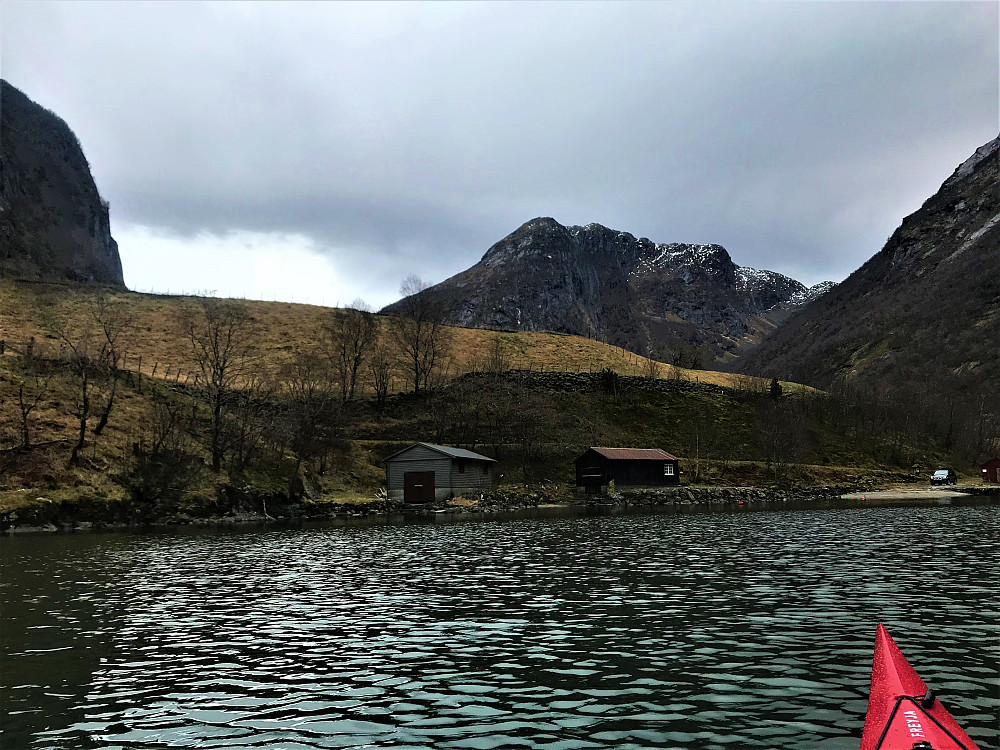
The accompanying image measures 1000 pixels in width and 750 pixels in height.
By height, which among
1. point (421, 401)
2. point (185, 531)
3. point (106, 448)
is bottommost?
point (185, 531)

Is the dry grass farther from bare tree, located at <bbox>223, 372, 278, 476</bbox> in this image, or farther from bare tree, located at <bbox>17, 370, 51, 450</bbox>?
bare tree, located at <bbox>17, 370, 51, 450</bbox>

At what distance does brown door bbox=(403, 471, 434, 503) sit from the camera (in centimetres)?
8069

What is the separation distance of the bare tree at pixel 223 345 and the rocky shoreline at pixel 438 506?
10608 millimetres

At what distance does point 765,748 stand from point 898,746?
1907 mm

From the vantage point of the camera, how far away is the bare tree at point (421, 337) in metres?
126

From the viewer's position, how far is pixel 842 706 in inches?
490

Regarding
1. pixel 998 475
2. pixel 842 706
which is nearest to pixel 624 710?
pixel 842 706

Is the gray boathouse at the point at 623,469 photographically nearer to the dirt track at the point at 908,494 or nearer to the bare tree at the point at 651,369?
the dirt track at the point at 908,494

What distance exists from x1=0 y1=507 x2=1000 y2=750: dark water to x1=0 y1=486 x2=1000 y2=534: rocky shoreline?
22.3m

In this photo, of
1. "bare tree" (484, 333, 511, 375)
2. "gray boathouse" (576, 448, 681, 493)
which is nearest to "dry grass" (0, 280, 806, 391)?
"bare tree" (484, 333, 511, 375)

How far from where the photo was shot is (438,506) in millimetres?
75062

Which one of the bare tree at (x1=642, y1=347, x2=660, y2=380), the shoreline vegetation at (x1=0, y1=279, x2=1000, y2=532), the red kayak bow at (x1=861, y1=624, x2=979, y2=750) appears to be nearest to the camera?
the red kayak bow at (x1=861, y1=624, x2=979, y2=750)

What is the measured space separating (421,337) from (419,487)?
58.1m

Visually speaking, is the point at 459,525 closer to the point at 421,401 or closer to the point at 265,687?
the point at 265,687
